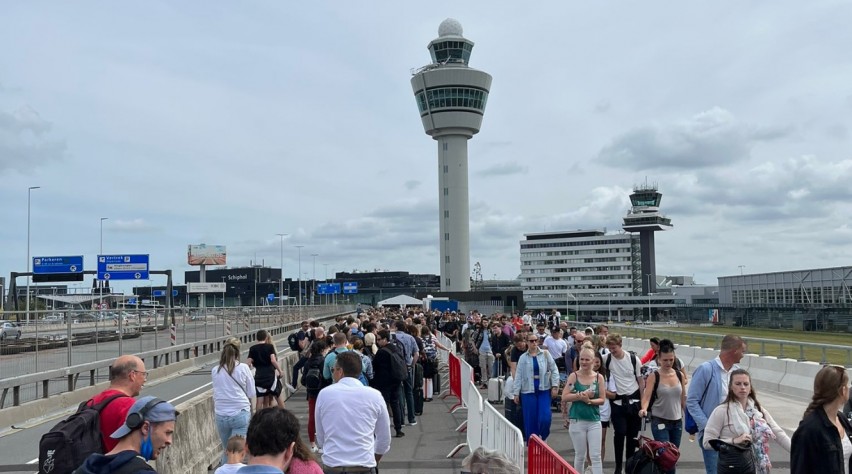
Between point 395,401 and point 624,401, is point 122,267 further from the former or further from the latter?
point 624,401

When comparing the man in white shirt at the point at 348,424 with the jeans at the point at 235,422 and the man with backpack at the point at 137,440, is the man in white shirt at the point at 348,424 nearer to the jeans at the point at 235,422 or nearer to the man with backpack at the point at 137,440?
the man with backpack at the point at 137,440

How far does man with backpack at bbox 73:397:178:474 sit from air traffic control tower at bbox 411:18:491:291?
10272cm

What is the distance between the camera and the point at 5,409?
47.0 ft

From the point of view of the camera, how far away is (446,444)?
12289mm

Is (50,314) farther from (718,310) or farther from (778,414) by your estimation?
(718,310)

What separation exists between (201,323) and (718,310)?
78401 mm

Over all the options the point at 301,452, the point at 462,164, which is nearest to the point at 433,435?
the point at 301,452

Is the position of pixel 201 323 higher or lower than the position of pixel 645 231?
lower

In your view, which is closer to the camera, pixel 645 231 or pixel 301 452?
pixel 301 452

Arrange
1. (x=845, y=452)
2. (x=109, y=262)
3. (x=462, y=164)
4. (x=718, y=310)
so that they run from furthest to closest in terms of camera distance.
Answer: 1. (x=462, y=164)
2. (x=718, y=310)
3. (x=109, y=262)
4. (x=845, y=452)

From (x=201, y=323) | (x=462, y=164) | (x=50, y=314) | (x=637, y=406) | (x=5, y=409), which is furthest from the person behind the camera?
(x=462, y=164)

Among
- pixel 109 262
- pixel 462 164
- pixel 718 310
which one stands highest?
pixel 462 164

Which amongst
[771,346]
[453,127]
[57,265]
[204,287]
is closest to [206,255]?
[204,287]

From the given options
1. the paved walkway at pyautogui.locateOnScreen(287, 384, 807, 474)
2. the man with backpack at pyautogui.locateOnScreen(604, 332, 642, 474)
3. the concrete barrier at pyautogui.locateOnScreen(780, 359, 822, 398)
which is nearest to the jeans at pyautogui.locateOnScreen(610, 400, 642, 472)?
the man with backpack at pyautogui.locateOnScreen(604, 332, 642, 474)
